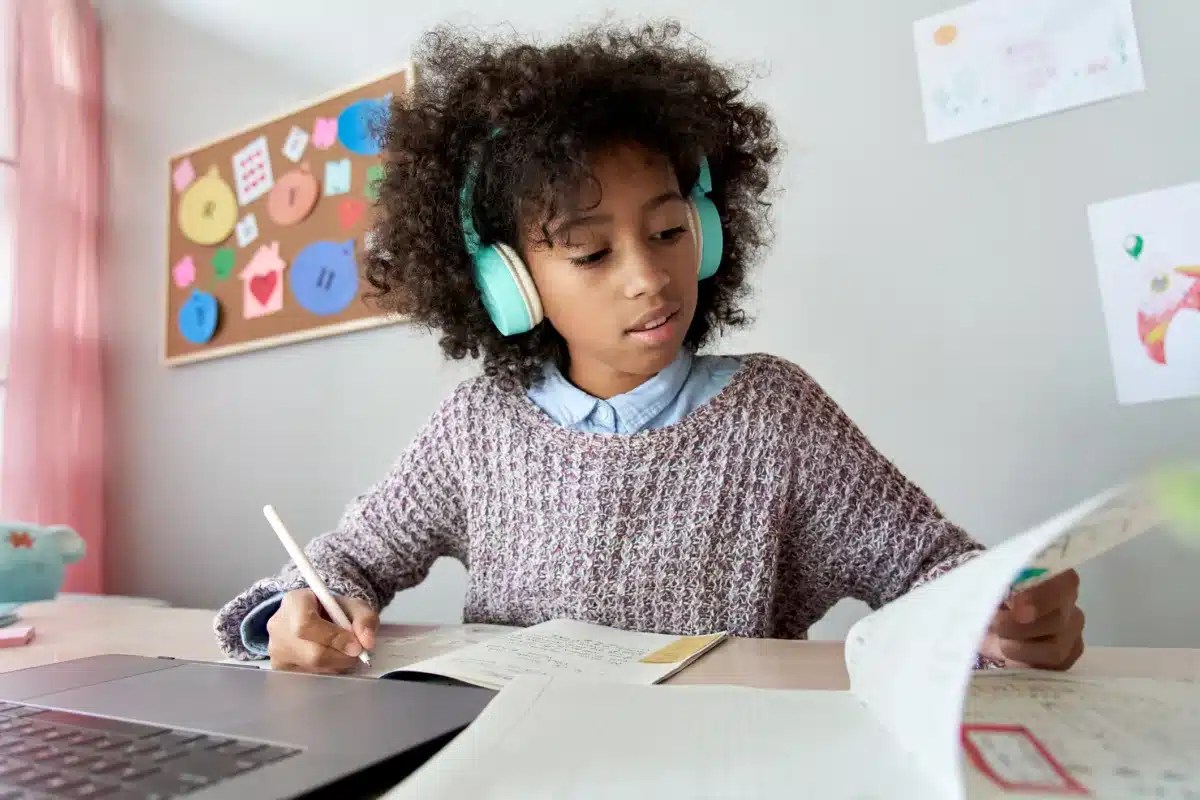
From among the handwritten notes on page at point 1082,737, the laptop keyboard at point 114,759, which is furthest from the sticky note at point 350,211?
the handwritten notes on page at point 1082,737

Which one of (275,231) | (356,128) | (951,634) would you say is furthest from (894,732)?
(275,231)

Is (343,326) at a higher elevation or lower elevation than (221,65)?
A: lower

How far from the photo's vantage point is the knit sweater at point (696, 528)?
2.25 feet

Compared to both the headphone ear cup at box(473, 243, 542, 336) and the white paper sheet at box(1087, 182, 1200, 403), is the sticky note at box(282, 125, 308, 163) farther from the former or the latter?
the white paper sheet at box(1087, 182, 1200, 403)

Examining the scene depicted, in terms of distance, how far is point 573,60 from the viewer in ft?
2.41

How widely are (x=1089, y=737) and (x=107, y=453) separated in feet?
6.05

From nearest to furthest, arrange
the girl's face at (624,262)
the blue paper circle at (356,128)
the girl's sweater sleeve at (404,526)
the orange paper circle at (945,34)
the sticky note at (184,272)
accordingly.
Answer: the girl's face at (624,262) → the girl's sweater sleeve at (404,526) → the orange paper circle at (945,34) → the blue paper circle at (356,128) → the sticky note at (184,272)

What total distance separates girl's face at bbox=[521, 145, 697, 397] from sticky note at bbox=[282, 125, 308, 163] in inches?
37.3

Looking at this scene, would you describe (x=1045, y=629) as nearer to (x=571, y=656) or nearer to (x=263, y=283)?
(x=571, y=656)

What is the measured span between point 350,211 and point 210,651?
85 centimetres

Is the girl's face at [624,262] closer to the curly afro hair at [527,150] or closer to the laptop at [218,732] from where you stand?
the curly afro hair at [527,150]

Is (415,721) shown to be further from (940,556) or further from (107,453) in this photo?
(107,453)

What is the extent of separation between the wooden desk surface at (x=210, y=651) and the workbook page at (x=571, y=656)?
2cm

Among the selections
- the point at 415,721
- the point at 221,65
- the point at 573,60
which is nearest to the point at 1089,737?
the point at 415,721
